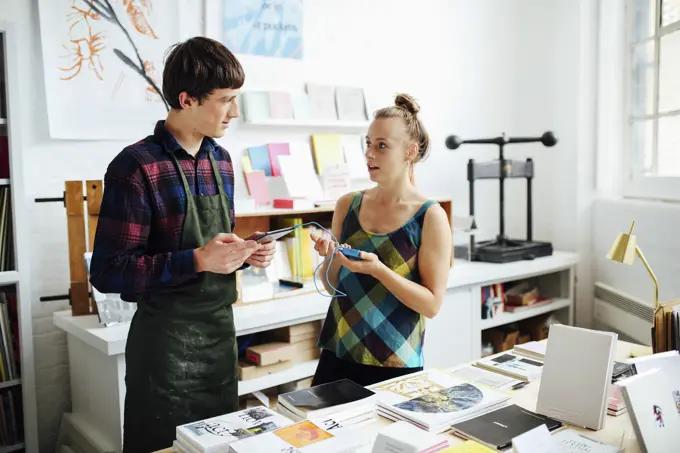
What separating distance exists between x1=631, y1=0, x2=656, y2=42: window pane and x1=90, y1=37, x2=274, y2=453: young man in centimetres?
305

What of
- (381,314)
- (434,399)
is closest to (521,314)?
(381,314)

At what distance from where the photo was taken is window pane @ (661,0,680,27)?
137 inches

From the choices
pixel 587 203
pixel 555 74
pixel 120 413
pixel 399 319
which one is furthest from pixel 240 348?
pixel 555 74

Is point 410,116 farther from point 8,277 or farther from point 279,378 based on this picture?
point 8,277

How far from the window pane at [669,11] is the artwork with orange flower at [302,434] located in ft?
10.6

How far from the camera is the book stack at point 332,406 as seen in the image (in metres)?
1.55

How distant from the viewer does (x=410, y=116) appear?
210cm

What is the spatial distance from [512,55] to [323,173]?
200cm

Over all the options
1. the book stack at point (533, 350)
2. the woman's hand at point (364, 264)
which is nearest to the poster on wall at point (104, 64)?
the woman's hand at point (364, 264)

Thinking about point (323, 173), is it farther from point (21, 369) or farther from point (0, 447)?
point (0, 447)

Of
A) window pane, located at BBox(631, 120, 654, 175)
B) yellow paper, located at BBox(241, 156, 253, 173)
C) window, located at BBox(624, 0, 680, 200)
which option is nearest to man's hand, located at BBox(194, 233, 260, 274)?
yellow paper, located at BBox(241, 156, 253, 173)

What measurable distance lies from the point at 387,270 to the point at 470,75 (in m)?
2.69

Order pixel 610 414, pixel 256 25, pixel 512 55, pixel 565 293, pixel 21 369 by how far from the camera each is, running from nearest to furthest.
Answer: pixel 610 414 → pixel 21 369 → pixel 256 25 → pixel 565 293 → pixel 512 55

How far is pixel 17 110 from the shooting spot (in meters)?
2.35
